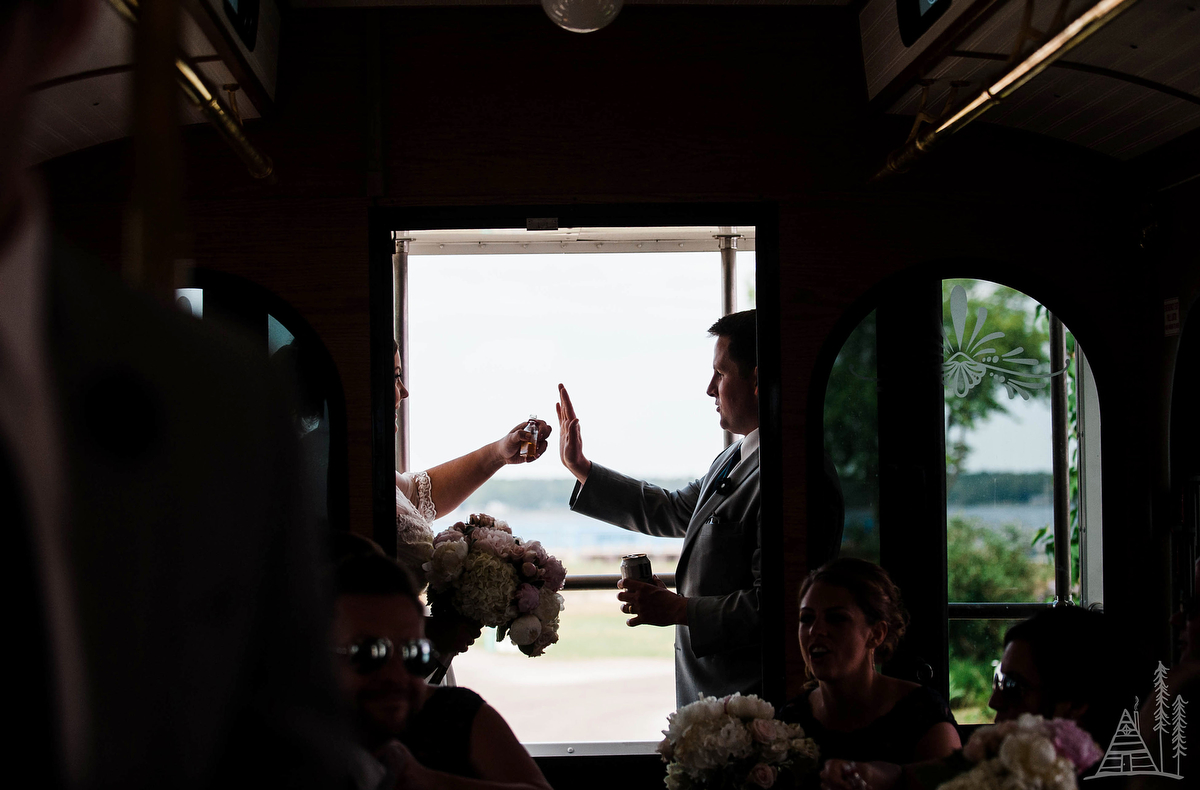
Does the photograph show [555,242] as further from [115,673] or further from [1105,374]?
[115,673]

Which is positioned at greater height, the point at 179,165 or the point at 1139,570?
the point at 179,165

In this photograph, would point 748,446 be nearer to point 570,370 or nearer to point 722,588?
point 722,588

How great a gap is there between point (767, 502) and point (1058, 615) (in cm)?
108

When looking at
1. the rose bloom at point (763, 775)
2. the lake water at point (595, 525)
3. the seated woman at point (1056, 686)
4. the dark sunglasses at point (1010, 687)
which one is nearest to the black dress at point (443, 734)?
the rose bloom at point (763, 775)

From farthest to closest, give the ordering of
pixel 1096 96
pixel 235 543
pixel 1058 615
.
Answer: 1. pixel 1096 96
2. pixel 1058 615
3. pixel 235 543

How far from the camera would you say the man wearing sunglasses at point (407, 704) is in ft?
5.31

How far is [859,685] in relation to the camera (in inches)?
93.0

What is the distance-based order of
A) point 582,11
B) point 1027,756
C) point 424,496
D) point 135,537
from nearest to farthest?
point 135,537
point 1027,756
point 582,11
point 424,496

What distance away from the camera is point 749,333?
3484mm

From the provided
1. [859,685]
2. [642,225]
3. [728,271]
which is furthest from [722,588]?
[728,271]

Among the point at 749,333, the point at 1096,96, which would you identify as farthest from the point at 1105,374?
the point at 749,333

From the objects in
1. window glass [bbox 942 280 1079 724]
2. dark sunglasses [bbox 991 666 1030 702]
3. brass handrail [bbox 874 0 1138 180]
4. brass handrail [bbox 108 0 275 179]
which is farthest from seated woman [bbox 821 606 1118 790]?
brass handrail [bbox 108 0 275 179]

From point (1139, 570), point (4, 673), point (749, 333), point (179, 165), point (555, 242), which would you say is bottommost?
point (1139, 570)

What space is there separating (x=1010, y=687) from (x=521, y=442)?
84.7 inches
